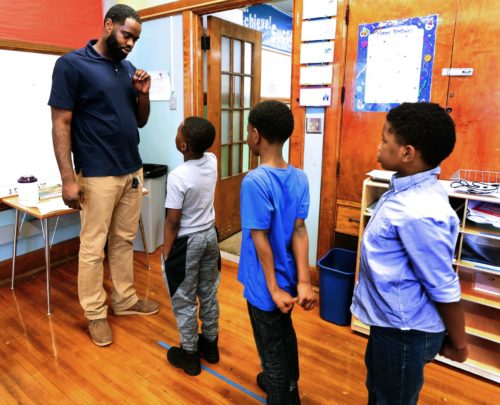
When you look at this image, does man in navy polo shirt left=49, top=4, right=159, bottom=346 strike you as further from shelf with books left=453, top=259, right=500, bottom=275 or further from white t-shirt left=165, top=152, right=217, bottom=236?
shelf with books left=453, top=259, right=500, bottom=275

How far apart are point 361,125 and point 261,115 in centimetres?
129

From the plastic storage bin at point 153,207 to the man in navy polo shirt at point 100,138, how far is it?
0.96 meters

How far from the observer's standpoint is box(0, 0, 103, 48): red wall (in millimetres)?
2406

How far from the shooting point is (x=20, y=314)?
223 cm

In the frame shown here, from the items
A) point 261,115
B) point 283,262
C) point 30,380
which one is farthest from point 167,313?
point 261,115

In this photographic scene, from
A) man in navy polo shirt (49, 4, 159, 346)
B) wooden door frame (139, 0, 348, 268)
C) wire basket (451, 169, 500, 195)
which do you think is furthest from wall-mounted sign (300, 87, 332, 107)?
man in navy polo shirt (49, 4, 159, 346)

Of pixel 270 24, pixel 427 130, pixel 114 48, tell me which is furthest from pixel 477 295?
pixel 270 24

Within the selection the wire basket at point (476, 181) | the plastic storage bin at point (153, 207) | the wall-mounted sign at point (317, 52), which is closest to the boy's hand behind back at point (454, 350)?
the wire basket at point (476, 181)

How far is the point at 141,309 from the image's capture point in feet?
7.47

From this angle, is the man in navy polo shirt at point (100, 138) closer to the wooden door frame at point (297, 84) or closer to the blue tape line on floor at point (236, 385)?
the blue tape line on floor at point (236, 385)

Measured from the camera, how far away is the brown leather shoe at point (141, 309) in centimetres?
225

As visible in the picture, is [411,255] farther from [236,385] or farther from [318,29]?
[318,29]

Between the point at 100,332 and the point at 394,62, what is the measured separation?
2173mm

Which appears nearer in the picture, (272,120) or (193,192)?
(272,120)
